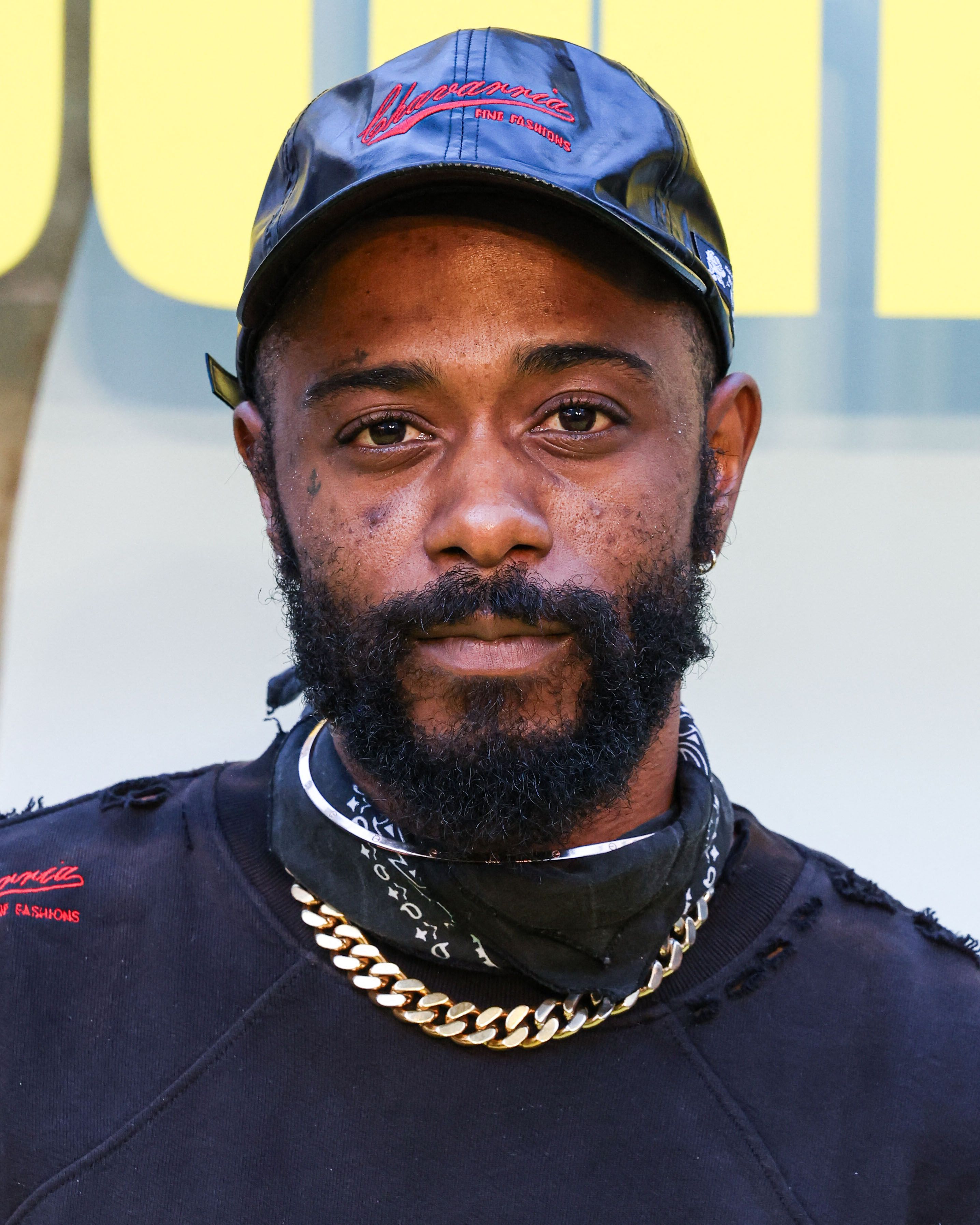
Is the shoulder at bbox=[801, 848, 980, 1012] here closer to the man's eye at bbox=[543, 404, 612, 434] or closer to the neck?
the neck

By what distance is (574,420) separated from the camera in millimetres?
1369

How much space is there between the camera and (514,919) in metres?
1.32

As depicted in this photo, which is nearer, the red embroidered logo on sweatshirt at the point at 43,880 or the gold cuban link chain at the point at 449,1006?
the gold cuban link chain at the point at 449,1006

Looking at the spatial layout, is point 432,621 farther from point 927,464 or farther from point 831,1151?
point 927,464

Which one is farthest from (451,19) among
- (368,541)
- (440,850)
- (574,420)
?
(440,850)

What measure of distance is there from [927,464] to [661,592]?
1.00 metres

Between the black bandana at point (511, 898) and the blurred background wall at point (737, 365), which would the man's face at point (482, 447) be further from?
the blurred background wall at point (737, 365)

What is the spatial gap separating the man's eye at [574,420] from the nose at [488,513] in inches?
2.8

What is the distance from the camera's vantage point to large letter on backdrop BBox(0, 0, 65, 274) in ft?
6.76

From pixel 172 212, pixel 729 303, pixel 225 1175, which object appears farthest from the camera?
pixel 172 212

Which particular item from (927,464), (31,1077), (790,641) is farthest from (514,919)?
(927,464)

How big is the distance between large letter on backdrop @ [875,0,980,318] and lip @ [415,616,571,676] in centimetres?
124

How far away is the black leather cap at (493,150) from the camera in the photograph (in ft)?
4.27

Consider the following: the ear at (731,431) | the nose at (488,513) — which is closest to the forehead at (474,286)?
the nose at (488,513)
